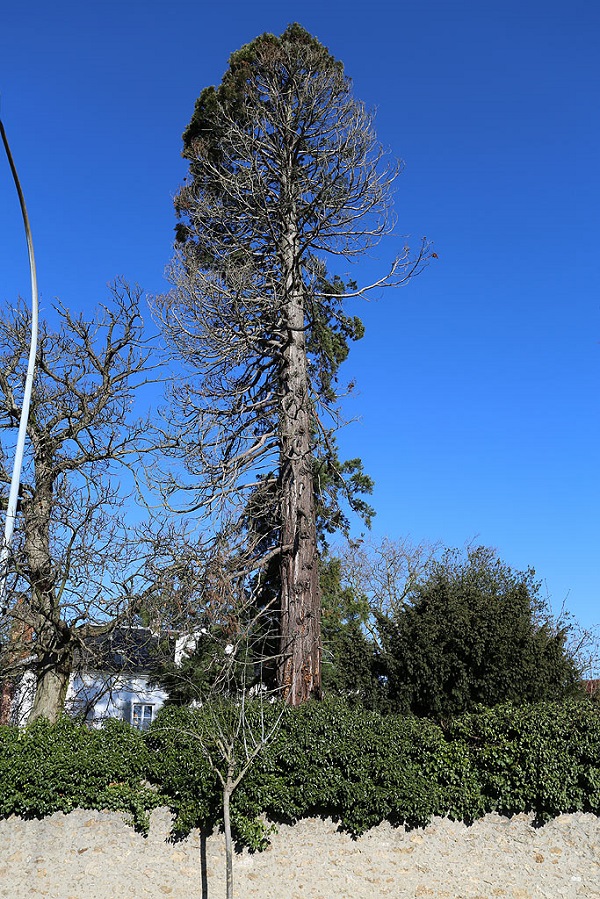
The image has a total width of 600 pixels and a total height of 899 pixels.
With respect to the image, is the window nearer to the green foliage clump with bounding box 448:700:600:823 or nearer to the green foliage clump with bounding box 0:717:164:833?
the green foliage clump with bounding box 0:717:164:833

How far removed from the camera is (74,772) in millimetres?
10188

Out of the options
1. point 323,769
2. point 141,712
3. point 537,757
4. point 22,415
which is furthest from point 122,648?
point 141,712

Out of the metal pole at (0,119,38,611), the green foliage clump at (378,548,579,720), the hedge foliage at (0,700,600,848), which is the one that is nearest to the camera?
the metal pole at (0,119,38,611)

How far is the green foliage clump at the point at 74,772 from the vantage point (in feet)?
32.8

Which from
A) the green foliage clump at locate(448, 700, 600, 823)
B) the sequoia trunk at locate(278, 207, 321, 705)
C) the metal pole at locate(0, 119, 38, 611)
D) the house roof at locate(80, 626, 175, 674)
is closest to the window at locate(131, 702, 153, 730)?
the house roof at locate(80, 626, 175, 674)

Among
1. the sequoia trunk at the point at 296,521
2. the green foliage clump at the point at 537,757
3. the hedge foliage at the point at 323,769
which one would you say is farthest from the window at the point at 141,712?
the green foliage clump at the point at 537,757

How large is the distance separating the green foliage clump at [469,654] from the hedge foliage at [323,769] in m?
1.10

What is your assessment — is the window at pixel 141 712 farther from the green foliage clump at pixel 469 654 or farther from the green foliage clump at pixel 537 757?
the green foliage clump at pixel 537 757

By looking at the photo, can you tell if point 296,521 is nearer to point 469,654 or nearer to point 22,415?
point 469,654

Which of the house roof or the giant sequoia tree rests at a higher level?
the giant sequoia tree

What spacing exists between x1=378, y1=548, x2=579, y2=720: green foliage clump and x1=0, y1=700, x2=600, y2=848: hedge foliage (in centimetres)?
110

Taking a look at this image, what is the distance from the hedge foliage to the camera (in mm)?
9820

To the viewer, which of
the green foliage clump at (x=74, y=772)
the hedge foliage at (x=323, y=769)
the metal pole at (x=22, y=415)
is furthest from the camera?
the green foliage clump at (x=74, y=772)

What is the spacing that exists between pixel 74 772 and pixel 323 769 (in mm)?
3695
